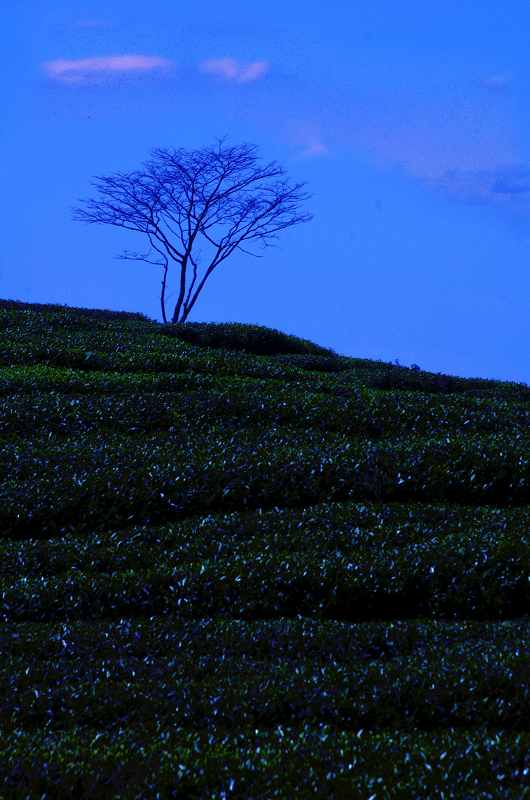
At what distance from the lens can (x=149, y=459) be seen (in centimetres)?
2073

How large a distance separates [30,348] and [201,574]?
66.8 ft

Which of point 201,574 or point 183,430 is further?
point 183,430

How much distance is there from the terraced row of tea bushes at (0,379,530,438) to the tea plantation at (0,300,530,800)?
0.27 ft

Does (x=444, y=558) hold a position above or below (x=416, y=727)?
above

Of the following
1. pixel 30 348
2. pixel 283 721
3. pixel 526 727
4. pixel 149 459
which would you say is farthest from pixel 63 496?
pixel 30 348

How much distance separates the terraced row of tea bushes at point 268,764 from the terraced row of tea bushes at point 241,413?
560 inches

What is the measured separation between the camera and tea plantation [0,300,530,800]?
9664 millimetres

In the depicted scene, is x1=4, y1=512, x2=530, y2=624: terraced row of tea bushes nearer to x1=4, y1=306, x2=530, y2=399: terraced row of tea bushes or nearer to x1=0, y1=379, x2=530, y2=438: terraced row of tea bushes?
x1=0, y1=379, x2=530, y2=438: terraced row of tea bushes

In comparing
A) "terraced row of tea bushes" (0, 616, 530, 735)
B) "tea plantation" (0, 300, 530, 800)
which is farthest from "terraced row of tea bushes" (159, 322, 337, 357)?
"terraced row of tea bushes" (0, 616, 530, 735)

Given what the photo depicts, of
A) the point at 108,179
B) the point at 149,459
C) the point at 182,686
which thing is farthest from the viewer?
the point at 108,179

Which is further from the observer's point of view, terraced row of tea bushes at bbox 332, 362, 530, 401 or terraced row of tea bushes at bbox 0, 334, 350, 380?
terraced row of tea bushes at bbox 332, 362, 530, 401

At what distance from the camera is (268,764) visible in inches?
370

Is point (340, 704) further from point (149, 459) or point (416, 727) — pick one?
point (149, 459)

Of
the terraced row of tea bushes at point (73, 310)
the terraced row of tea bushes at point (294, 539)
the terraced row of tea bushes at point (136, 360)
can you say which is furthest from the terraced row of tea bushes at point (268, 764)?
the terraced row of tea bushes at point (73, 310)
